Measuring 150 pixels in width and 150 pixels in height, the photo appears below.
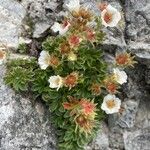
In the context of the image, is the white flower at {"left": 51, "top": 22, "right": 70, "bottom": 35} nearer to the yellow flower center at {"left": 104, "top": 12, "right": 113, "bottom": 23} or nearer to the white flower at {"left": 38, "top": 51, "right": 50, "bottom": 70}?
the white flower at {"left": 38, "top": 51, "right": 50, "bottom": 70}

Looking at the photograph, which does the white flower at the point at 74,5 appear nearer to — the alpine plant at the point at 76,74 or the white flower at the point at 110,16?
the alpine plant at the point at 76,74

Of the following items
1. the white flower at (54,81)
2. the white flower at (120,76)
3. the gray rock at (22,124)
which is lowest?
the gray rock at (22,124)

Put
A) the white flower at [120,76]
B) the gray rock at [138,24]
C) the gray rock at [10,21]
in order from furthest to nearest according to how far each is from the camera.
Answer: the gray rock at [10,21]
the gray rock at [138,24]
the white flower at [120,76]

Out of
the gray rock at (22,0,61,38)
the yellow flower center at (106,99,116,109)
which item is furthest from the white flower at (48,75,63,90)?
the gray rock at (22,0,61,38)

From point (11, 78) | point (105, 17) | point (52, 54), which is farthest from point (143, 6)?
point (11, 78)

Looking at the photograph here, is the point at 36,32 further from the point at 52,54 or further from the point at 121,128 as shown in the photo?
the point at 121,128

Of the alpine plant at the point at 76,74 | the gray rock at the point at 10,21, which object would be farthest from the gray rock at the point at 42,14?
the alpine plant at the point at 76,74
